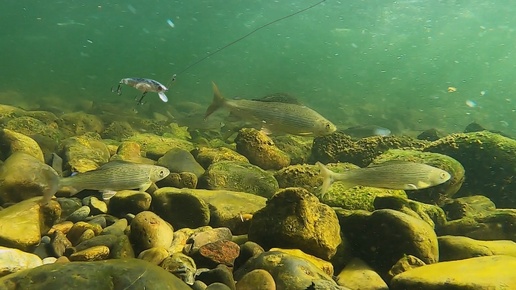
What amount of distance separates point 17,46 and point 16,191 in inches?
4876

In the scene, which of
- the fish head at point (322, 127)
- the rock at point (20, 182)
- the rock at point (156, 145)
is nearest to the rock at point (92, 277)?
the rock at point (20, 182)

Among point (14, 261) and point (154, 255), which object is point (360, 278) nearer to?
point (154, 255)

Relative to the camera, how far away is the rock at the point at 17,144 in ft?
19.1

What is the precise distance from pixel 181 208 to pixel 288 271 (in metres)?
1.80

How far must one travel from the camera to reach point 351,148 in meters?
8.05

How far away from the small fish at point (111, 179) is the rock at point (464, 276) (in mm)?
2848

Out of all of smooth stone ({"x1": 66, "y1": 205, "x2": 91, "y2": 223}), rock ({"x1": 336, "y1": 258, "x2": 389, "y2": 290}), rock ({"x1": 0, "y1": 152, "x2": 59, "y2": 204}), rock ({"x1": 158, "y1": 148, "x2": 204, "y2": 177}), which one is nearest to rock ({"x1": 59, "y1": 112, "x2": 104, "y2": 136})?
rock ({"x1": 158, "y1": 148, "x2": 204, "y2": 177})

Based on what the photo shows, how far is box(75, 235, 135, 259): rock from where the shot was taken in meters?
3.41

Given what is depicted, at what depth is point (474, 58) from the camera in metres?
118

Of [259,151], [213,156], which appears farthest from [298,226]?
[259,151]

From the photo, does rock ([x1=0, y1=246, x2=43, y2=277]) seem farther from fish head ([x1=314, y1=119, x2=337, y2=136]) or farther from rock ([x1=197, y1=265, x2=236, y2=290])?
fish head ([x1=314, y1=119, x2=337, y2=136])

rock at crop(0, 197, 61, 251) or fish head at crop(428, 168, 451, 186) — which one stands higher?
rock at crop(0, 197, 61, 251)

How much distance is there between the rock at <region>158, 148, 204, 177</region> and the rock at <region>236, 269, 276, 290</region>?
3.25 m

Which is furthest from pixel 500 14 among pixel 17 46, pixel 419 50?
pixel 17 46
